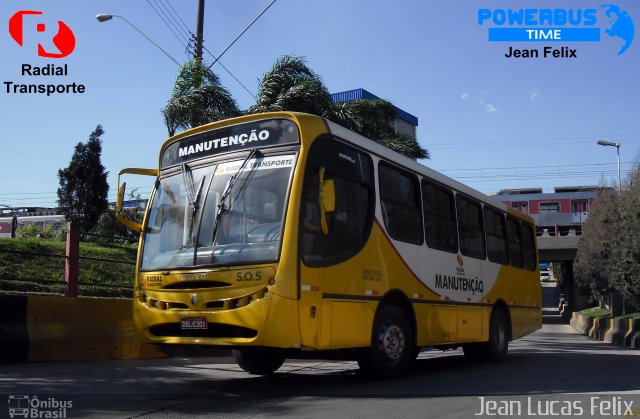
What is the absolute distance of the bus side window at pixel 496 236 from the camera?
1266 centimetres

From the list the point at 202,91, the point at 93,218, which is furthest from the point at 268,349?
the point at 93,218

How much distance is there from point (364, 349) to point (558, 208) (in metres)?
82.1

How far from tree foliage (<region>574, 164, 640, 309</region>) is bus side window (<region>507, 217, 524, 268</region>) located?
799 centimetres

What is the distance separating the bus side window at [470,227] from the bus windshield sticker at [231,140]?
15.7 ft

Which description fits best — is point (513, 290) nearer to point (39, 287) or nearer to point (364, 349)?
point (364, 349)

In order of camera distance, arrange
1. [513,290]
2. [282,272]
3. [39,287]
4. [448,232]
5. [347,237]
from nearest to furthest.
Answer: [282,272]
[347,237]
[448,232]
[513,290]
[39,287]

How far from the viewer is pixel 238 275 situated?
23.3 ft

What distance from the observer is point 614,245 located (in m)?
23.8

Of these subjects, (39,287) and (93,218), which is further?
(93,218)

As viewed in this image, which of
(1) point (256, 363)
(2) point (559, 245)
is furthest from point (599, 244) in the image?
(1) point (256, 363)

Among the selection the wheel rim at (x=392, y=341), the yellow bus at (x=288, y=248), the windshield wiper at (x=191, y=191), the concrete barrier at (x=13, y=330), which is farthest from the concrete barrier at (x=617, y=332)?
the concrete barrier at (x=13, y=330)

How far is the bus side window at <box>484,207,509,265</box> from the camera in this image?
12.7 metres

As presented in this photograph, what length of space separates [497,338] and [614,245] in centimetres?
1361

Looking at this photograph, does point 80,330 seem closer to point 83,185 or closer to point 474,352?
point 474,352
